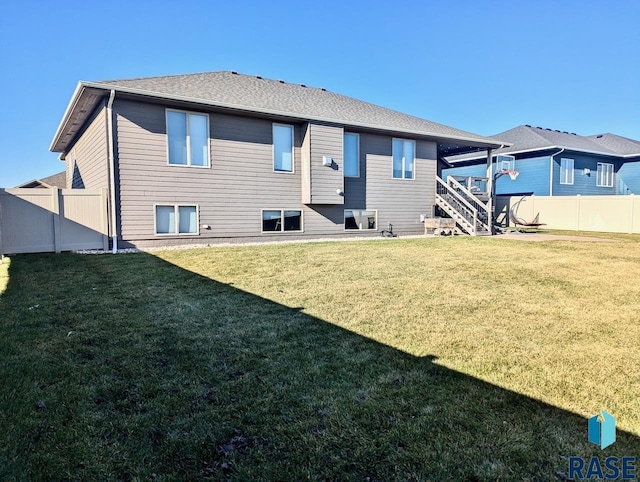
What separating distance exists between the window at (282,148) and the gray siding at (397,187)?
9.19 ft

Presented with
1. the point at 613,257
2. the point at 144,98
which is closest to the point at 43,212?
the point at 144,98

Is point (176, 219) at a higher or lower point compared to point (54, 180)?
lower

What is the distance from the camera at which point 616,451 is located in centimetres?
190

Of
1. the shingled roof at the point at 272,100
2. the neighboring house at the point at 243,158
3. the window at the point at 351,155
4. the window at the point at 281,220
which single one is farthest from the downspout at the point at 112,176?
the window at the point at 351,155

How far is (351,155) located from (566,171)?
1499cm

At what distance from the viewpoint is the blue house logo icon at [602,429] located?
1.98 m

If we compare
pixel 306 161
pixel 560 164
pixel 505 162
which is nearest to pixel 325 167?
pixel 306 161

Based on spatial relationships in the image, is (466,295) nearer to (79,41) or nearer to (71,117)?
(71,117)

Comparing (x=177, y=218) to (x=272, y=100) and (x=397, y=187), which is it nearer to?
(x=272, y=100)

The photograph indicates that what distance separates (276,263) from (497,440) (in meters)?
6.05

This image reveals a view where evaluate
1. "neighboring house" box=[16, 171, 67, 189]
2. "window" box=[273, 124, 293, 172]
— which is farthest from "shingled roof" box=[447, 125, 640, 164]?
"neighboring house" box=[16, 171, 67, 189]

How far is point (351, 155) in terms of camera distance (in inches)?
526

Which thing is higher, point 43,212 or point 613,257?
point 43,212
